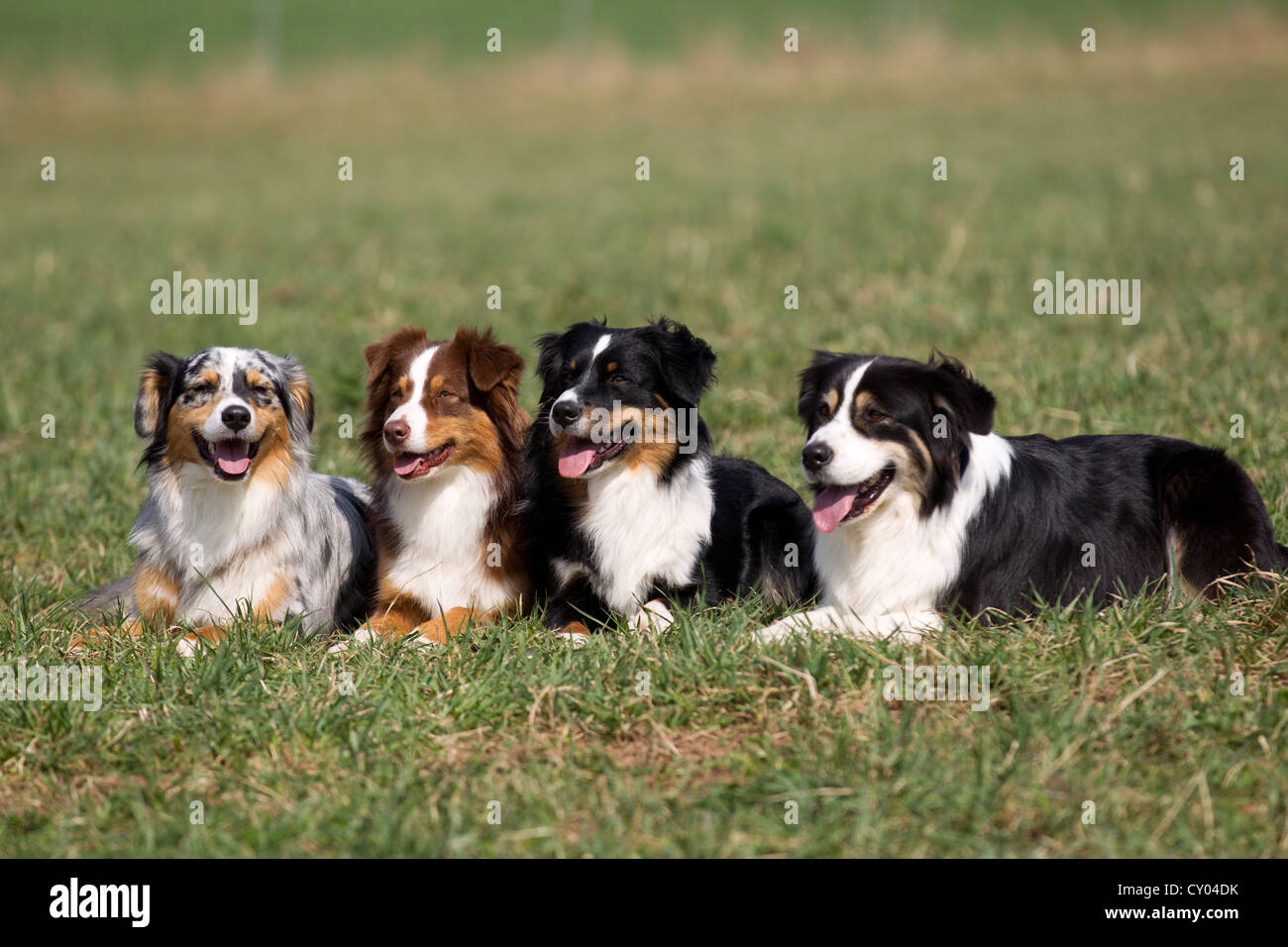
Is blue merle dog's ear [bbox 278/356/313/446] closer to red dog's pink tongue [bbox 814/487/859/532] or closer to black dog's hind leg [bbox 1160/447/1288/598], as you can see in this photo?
red dog's pink tongue [bbox 814/487/859/532]

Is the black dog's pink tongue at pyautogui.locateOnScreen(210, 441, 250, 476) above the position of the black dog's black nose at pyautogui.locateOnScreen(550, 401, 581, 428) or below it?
below

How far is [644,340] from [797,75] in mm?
19905

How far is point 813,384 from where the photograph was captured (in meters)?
5.06

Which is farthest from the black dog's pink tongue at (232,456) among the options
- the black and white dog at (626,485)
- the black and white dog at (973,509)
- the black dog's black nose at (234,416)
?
the black and white dog at (973,509)

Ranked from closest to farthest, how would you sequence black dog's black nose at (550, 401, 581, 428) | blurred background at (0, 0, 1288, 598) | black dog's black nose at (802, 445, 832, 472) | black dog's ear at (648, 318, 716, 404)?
black dog's black nose at (802, 445, 832, 472)
black dog's black nose at (550, 401, 581, 428)
black dog's ear at (648, 318, 716, 404)
blurred background at (0, 0, 1288, 598)

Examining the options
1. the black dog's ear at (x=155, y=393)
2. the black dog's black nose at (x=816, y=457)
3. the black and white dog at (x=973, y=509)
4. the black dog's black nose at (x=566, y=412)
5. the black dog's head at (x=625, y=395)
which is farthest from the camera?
the black dog's ear at (x=155, y=393)

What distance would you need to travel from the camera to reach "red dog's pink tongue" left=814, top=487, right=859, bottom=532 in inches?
191

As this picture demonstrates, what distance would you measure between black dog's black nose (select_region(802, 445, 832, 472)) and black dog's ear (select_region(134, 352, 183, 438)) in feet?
9.05

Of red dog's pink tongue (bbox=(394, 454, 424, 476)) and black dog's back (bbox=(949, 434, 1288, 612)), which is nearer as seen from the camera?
black dog's back (bbox=(949, 434, 1288, 612))

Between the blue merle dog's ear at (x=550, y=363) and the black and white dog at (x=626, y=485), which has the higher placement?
the blue merle dog's ear at (x=550, y=363)

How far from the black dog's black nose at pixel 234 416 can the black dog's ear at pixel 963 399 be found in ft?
9.25

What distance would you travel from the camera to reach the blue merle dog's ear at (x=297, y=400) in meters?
5.52

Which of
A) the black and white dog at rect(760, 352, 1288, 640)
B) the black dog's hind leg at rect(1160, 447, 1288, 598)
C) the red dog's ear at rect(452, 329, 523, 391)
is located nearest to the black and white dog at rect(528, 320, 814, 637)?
the red dog's ear at rect(452, 329, 523, 391)

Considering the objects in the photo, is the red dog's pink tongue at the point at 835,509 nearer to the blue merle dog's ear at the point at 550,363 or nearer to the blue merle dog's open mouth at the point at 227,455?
the blue merle dog's ear at the point at 550,363
